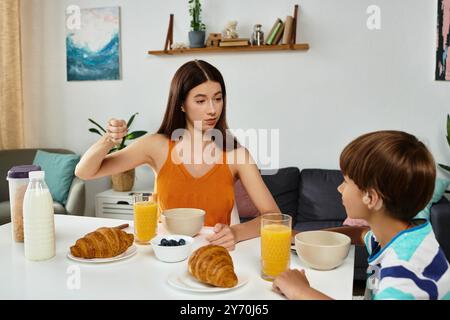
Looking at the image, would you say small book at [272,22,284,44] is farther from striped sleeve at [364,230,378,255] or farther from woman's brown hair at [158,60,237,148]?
striped sleeve at [364,230,378,255]

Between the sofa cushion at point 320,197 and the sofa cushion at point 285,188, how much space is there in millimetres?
41

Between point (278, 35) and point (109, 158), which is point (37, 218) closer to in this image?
point (109, 158)

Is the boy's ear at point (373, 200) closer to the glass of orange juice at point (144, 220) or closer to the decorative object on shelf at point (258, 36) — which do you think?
the glass of orange juice at point (144, 220)

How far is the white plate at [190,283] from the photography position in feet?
3.48

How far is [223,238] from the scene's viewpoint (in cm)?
141

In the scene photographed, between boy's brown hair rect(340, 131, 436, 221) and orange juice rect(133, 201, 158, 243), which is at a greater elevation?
boy's brown hair rect(340, 131, 436, 221)

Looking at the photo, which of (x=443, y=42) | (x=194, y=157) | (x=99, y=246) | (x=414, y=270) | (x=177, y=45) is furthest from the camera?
(x=177, y=45)

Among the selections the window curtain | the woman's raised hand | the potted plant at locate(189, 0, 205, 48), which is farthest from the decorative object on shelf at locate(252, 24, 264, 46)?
the woman's raised hand

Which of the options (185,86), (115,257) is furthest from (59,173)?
(115,257)

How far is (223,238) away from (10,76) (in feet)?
11.7

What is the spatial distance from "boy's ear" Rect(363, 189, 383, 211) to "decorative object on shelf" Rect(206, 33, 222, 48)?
2816 millimetres

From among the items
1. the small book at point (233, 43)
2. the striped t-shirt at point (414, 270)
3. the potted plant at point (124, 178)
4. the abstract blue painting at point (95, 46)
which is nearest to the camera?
the striped t-shirt at point (414, 270)

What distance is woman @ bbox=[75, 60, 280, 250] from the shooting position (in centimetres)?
177

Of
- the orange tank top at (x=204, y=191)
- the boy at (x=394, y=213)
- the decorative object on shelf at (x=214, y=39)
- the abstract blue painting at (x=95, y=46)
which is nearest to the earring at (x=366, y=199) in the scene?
the boy at (x=394, y=213)
